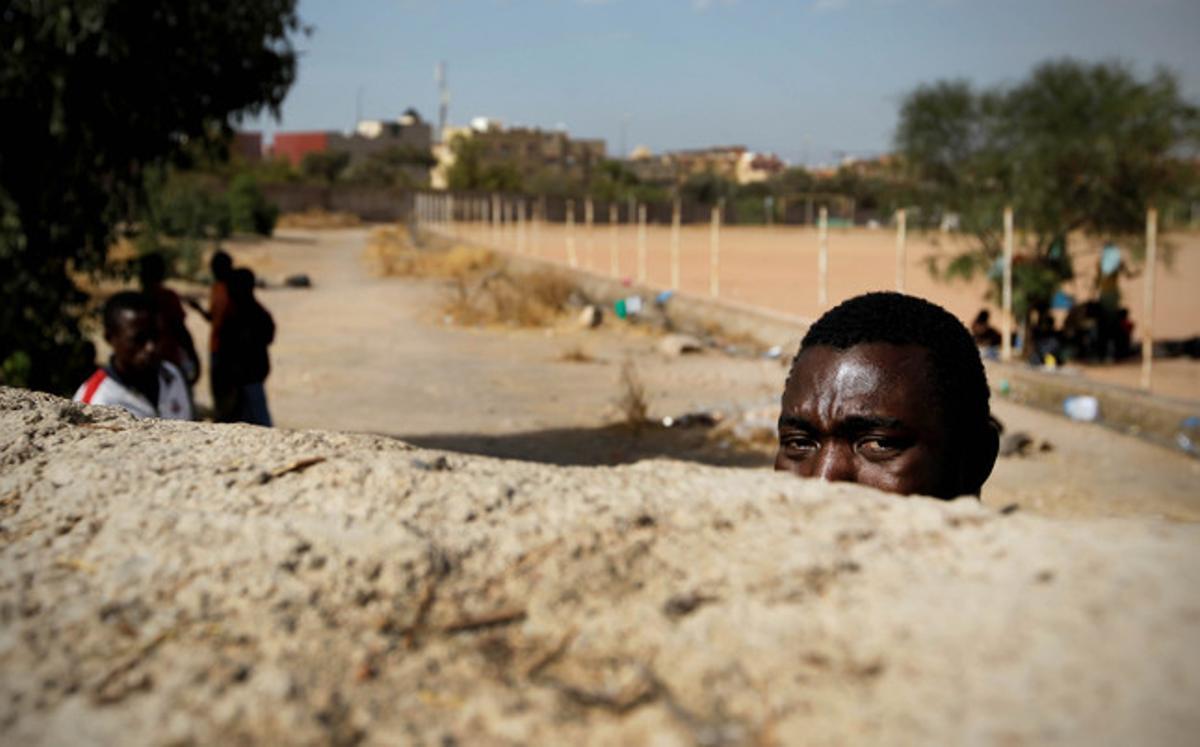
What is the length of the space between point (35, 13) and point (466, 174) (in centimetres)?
7938

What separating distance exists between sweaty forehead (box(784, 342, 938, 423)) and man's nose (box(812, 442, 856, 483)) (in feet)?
0.21

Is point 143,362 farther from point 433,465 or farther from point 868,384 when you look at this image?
point 433,465

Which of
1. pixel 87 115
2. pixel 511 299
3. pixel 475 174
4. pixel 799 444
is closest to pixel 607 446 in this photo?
pixel 87 115

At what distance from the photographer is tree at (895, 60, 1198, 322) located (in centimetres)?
1353

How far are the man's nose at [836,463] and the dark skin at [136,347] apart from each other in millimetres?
3056

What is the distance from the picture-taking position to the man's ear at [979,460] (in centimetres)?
221

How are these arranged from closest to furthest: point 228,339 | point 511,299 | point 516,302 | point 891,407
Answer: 1. point 891,407
2. point 228,339
3. point 516,302
4. point 511,299

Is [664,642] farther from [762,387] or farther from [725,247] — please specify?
[725,247]

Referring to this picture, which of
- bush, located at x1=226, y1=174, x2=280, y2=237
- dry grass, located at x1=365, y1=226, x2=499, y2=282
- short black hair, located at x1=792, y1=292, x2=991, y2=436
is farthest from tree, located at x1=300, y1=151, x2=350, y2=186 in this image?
short black hair, located at x1=792, y1=292, x2=991, y2=436

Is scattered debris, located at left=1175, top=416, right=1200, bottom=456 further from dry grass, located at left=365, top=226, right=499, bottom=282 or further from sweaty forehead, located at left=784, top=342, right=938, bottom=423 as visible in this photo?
dry grass, located at left=365, top=226, right=499, bottom=282

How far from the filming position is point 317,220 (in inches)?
2623

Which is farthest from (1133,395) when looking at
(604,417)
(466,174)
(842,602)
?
(466,174)

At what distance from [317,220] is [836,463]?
221 feet

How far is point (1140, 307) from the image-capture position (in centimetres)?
1791
